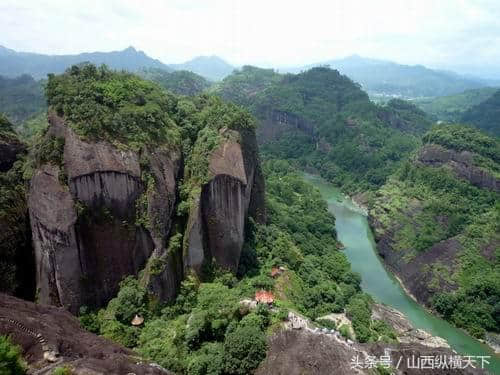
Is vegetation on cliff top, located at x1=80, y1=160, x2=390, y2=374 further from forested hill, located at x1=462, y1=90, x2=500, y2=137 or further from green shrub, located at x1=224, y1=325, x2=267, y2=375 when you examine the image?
forested hill, located at x1=462, y1=90, x2=500, y2=137

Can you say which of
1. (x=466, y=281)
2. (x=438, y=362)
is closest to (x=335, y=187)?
(x=466, y=281)

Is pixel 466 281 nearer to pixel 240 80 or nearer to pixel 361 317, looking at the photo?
pixel 361 317

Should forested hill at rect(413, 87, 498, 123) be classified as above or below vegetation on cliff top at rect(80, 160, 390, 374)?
above

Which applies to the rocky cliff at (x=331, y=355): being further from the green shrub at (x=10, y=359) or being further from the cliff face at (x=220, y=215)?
the green shrub at (x=10, y=359)

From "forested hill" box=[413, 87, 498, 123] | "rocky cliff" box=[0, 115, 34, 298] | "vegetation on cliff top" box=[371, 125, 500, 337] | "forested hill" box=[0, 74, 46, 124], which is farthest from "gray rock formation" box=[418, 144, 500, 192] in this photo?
"forested hill" box=[413, 87, 498, 123]

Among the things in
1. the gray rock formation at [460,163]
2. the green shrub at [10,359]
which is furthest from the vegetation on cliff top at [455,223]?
the green shrub at [10,359]
